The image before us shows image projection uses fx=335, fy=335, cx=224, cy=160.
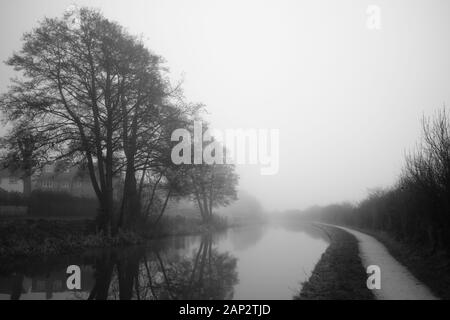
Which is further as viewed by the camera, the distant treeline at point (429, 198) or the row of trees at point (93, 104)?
the row of trees at point (93, 104)

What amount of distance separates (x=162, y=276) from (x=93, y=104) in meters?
13.0

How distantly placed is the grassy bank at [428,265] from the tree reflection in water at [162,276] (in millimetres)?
6675

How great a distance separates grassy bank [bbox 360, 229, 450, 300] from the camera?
1085 centimetres

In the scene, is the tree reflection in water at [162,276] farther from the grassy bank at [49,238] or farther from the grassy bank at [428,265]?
the grassy bank at [428,265]

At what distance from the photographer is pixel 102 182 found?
72.6 ft

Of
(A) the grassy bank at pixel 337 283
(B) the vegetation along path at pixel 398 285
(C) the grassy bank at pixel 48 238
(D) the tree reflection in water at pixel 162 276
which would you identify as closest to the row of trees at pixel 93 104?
(C) the grassy bank at pixel 48 238

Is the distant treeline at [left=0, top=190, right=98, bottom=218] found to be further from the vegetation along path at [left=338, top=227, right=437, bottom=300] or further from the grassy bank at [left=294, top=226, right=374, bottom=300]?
the vegetation along path at [left=338, top=227, right=437, bottom=300]

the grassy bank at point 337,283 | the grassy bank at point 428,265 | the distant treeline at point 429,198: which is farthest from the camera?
the distant treeline at point 429,198

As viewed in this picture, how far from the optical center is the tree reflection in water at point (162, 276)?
10.4m

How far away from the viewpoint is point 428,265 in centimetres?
1463

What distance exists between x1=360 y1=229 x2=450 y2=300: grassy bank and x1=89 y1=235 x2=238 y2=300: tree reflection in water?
263 inches

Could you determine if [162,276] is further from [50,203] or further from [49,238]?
[50,203]

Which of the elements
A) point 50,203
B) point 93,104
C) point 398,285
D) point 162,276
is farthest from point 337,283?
point 50,203
